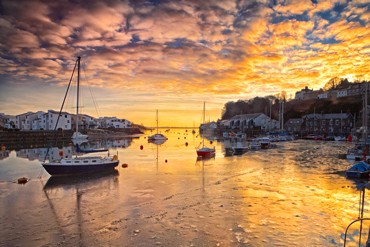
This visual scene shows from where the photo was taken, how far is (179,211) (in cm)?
1304

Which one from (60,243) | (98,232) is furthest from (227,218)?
(60,243)

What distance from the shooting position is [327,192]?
55.6 feet

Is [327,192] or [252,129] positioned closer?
[327,192]

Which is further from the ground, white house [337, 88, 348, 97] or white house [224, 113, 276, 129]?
white house [337, 88, 348, 97]

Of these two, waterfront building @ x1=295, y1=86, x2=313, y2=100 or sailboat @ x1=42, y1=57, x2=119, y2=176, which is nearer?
sailboat @ x1=42, y1=57, x2=119, y2=176

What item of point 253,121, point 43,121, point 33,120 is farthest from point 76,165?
point 253,121

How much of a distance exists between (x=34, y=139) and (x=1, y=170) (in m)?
54.5

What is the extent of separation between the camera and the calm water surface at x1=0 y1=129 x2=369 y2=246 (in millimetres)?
9961

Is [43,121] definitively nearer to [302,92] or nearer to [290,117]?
[290,117]

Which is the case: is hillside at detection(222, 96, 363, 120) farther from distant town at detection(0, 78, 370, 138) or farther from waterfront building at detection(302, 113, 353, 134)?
waterfront building at detection(302, 113, 353, 134)

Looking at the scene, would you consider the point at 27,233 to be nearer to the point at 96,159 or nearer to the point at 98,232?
the point at 98,232

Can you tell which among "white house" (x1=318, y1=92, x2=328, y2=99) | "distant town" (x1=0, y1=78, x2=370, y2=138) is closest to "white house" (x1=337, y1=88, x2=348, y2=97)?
"distant town" (x1=0, y1=78, x2=370, y2=138)

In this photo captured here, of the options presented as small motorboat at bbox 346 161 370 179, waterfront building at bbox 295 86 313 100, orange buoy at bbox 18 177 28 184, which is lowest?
orange buoy at bbox 18 177 28 184

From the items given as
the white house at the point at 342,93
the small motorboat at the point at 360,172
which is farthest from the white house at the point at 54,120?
the white house at the point at 342,93
